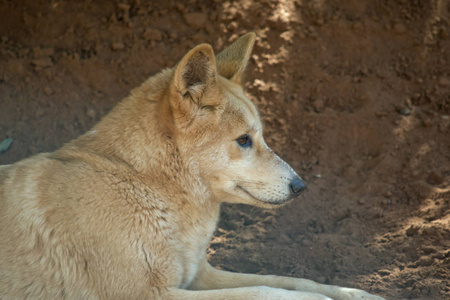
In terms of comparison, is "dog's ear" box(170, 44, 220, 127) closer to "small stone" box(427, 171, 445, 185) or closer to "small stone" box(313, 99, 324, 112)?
"small stone" box(313, 99, 324, 112)

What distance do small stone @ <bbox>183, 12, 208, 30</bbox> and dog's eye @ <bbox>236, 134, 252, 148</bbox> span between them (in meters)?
2.86

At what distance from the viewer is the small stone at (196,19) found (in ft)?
18.3

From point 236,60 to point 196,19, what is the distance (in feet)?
6.96

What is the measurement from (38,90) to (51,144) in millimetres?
727

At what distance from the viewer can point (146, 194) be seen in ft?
9.84

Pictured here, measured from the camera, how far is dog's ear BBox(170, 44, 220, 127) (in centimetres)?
284

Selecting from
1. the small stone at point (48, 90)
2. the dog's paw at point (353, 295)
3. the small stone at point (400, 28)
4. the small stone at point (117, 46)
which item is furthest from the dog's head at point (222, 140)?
the small stone at point (400, 28)

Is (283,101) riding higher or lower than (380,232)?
higher

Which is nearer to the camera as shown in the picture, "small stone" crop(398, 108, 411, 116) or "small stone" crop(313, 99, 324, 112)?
"small stone" crop(398, 108, 411, 116)

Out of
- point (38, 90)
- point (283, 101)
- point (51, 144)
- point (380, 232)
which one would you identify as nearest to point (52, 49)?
point (38, 90)

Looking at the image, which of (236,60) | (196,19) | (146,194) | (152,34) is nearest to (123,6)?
(152,34)

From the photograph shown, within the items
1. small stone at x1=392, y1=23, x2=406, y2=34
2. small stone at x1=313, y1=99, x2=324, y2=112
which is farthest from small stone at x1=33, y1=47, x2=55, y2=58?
small stone at x1=392, y1=23, x2=406, y2=34

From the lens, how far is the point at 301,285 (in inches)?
135

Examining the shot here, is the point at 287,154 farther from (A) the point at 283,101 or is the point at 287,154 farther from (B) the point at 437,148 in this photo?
(B) the point at 437,148
